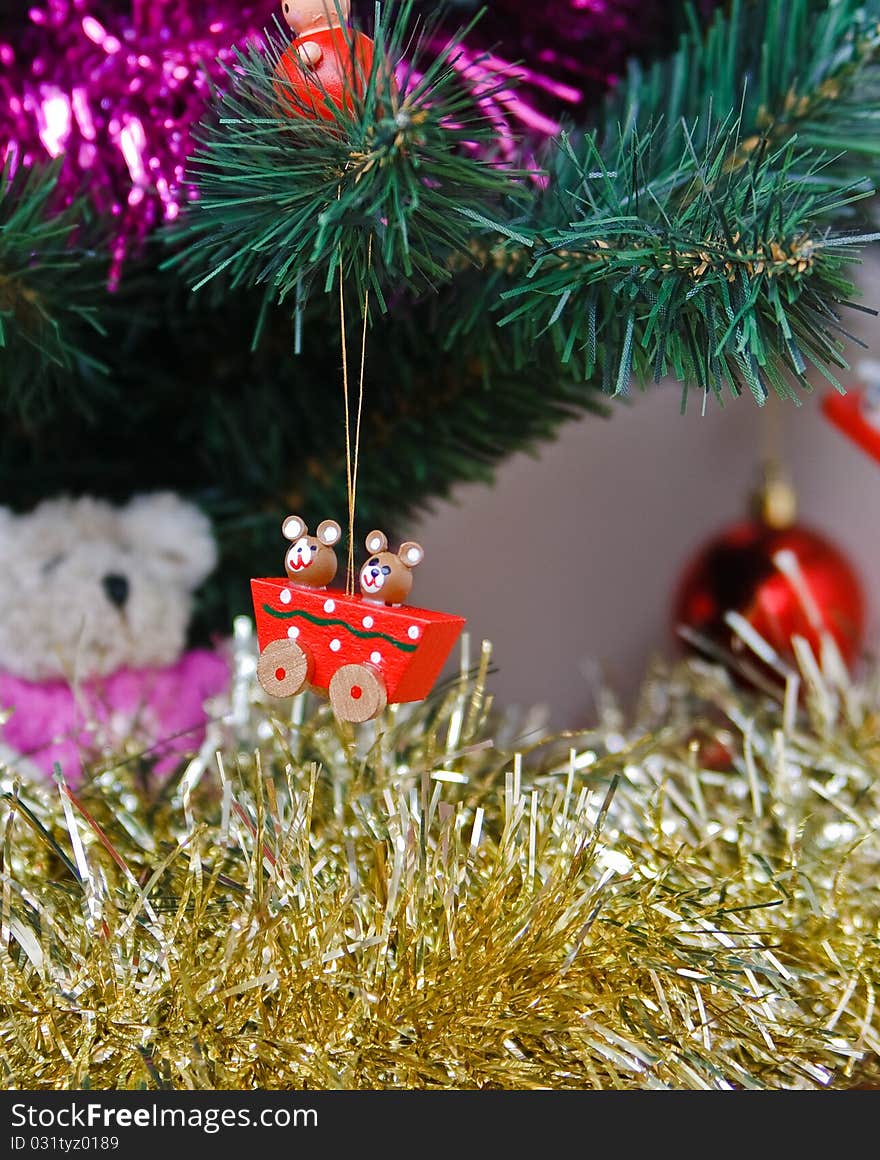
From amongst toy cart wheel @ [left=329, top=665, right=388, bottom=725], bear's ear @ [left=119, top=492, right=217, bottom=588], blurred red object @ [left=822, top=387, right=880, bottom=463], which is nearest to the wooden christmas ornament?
toy cart wheel @ [left=329, top=665, right=388, bottom=725]

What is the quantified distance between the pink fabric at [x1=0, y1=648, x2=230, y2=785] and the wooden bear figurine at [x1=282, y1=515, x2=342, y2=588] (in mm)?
125

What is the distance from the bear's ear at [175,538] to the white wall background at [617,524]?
33cm

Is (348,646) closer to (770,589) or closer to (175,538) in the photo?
(175,538)

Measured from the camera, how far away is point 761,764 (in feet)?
1.42

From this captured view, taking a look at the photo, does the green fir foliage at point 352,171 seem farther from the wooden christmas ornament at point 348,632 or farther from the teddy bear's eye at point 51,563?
the teddy bear's eye at point 51,563

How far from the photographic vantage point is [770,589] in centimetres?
59

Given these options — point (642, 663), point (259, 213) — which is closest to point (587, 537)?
point (642, 663)

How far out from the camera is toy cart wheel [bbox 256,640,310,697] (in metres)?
0.26

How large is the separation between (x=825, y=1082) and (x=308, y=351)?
0.29 metres

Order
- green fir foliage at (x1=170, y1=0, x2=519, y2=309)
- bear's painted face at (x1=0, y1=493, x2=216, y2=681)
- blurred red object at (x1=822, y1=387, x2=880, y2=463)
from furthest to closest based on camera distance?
blurred red object at (x1=822, y1=387, x2=880, y2=463) < bear's painted face at (x1=0, y1=493, x2=216, y2=681) < green fir foliage at (x1=170, y1=0, x2=519, y2=309)

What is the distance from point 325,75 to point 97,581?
210 mm

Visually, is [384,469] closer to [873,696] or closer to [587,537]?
[873,696]

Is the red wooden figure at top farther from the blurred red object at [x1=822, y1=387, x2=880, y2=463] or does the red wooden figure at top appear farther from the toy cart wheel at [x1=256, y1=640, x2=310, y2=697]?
the blurred red object at [x1=822, y1=387, x2=880, y2=463]

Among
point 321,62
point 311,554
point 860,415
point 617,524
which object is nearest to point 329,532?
point 311,554
